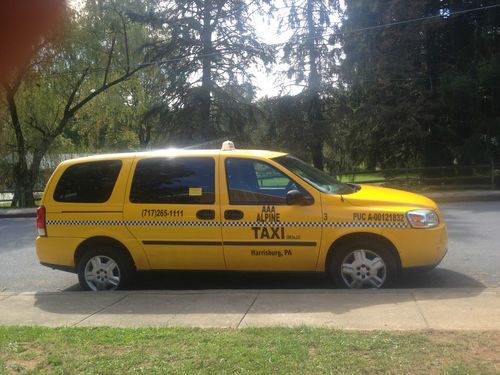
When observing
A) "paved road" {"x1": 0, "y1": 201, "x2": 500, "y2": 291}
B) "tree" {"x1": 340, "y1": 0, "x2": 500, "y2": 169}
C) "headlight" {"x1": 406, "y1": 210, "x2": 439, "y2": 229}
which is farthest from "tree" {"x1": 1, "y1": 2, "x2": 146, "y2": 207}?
"headlight" {"x1": 406, "y1": 210, "x2": 439, "y2": 229}

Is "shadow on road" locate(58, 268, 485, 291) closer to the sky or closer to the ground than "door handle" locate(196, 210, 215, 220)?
closer to the ground

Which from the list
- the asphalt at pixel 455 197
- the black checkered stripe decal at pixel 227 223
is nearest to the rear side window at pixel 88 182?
the black checkered stripe decal at pixel 227 223

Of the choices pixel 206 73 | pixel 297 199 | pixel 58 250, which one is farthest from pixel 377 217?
pixel 206 73

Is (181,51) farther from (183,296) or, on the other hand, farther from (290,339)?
(290,339)

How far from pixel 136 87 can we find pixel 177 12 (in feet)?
19.6

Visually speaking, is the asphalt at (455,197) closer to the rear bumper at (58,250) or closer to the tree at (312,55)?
the tree at (312,55)

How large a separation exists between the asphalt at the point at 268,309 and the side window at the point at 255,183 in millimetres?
1070

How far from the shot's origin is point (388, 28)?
69.3ft

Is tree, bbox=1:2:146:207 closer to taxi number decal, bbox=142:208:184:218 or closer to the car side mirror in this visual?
taxi number decal, bbox=142:208:184:218

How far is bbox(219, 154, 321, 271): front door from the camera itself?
6.00m

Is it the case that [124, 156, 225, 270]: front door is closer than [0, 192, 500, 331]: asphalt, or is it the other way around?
[0, 192, 500, 331]: asphalt

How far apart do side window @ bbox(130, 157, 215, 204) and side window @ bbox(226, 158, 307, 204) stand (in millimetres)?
240

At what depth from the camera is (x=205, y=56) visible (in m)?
21.5

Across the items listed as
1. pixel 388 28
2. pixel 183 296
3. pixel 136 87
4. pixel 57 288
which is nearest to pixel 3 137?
pixel 136 87
